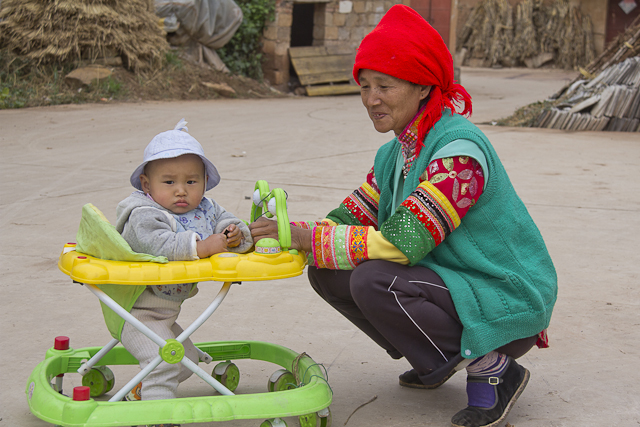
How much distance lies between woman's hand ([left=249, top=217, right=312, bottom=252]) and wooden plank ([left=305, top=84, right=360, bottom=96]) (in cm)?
1221

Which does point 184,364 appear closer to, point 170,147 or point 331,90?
point 170,147

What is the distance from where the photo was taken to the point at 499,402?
228 centimetres

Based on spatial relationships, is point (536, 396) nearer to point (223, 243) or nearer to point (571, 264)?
point (223, 243)

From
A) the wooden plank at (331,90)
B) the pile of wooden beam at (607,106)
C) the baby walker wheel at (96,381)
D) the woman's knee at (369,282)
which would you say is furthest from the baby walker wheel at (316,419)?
the wooden plank at (331,90)

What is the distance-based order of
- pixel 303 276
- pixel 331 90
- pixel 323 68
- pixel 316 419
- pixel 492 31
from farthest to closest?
pixel 492 31 < pixel 323 68 < pixel 331 90 < pixel 303 276 < pixel 316 419

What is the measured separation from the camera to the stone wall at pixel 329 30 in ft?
46.8

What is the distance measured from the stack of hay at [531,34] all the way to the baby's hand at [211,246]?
24.4m

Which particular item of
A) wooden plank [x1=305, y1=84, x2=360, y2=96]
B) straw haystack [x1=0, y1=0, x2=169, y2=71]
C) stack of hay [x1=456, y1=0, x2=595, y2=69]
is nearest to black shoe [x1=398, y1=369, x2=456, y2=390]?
straw haystack [x1=0, y1=0, x2=169, y2=71]

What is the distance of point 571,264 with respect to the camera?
3945 millimetres

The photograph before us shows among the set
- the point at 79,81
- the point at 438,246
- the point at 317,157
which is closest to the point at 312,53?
the point at 79,81

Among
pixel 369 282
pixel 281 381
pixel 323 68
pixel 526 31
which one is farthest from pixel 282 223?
pixel 526 31

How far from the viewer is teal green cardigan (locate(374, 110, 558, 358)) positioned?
216cm

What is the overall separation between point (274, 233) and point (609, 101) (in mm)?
8456

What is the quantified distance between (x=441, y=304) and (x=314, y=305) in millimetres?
1235
